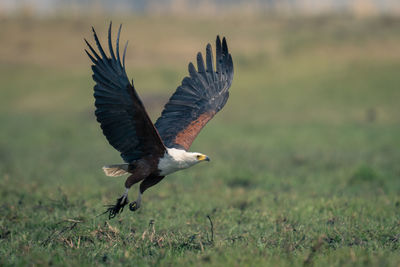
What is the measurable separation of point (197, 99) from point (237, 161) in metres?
4.74

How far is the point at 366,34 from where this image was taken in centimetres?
3011

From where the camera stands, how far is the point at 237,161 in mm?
11273

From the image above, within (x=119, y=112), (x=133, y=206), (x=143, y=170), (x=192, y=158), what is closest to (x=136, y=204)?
(x=133, y=206)

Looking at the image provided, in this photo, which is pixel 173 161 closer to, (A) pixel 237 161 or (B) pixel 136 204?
(B) pixel 136 204

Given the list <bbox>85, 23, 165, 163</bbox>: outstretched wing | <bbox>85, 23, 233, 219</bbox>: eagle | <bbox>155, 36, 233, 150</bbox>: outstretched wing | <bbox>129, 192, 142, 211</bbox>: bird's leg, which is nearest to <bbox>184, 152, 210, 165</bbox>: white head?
<bbox>85, 23, 233, 219</bbox>: eagle

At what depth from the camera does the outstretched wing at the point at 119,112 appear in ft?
17.0

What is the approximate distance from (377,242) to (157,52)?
30526 millimetres

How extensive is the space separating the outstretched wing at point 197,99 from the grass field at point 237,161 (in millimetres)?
1042

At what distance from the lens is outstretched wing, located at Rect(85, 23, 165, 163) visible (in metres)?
5.18

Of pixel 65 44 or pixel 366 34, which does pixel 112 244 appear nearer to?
pixel 366 34

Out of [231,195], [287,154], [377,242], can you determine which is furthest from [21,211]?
[287,154]

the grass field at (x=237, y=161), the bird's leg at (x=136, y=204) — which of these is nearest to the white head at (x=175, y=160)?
the bird's leg at (x=136, y=204)

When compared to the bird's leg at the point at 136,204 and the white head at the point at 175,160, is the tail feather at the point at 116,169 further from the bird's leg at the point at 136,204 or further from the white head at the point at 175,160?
the white head at the point at 175,160

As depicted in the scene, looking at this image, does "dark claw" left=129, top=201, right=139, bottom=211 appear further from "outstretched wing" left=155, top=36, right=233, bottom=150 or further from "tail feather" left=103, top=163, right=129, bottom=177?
"outstretched wing" left=155, top=36, right=233, bottom=150
